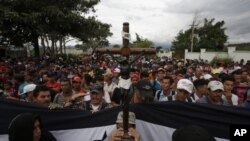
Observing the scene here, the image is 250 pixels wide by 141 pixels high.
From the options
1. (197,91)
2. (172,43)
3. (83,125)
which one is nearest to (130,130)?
(83,125)

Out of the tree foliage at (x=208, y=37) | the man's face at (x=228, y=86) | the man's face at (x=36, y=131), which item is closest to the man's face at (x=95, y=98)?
the man's face at (x=36, y=131)

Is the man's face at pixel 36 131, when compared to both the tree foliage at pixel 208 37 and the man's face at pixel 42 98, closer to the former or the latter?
the man's face at pixel 42 98

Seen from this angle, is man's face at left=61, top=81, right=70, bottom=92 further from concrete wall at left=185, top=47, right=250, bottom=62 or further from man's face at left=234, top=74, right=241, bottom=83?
concrete wall at left=185, top=47, right=250, bottom=62

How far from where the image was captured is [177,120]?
4207 millimetres

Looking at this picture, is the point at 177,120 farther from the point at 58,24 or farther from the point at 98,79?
the point at 58,24

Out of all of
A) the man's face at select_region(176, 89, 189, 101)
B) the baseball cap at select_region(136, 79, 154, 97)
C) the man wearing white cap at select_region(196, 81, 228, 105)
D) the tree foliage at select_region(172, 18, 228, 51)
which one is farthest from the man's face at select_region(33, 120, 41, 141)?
the tree foliage at select_region(172, 18, 228, 51)

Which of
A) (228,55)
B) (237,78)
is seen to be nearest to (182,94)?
(237,78)

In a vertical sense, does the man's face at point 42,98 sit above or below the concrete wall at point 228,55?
above

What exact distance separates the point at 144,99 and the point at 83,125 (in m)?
0.99

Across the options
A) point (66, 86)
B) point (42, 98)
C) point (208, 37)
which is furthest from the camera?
point (208, 37)

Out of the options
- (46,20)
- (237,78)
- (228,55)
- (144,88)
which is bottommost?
(228,55)

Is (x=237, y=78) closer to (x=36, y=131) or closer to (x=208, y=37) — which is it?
(x=36, y=131)

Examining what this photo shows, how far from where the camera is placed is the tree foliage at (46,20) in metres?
24.2

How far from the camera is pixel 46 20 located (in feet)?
83.7
